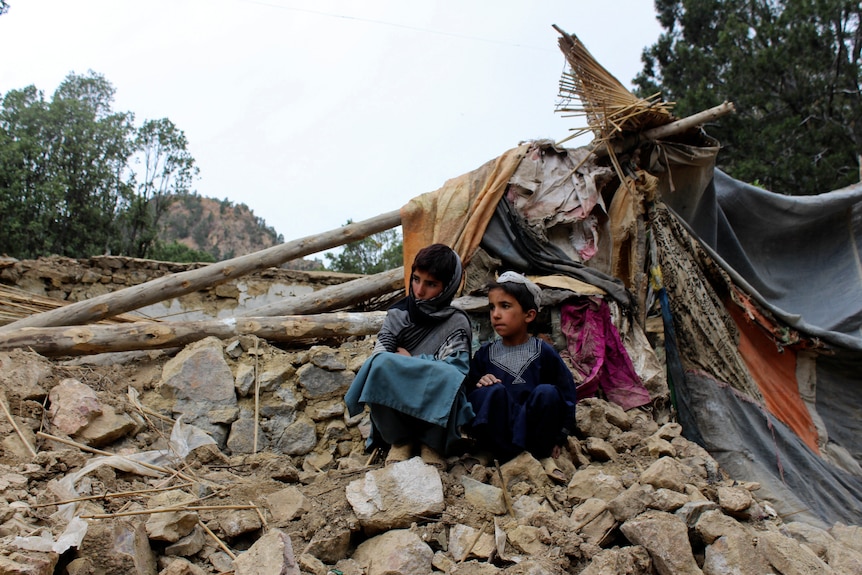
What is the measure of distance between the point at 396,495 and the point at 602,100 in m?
2.89

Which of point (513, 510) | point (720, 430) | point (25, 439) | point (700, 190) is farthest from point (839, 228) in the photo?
point (25, 439)

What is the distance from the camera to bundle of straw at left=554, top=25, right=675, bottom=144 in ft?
12.9

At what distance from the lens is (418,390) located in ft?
7.75

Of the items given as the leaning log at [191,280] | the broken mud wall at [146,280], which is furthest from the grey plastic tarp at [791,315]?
the broken mud wall at [146,280]

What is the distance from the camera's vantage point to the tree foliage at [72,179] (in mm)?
10844

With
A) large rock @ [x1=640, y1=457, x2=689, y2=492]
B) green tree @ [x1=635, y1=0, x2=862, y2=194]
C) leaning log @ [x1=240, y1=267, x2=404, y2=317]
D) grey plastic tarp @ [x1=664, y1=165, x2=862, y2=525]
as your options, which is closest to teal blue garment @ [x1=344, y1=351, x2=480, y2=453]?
large rock @ [x1=640, y1=457, x2=689, y2=492]

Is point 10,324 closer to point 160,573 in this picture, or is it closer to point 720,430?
point 160,573

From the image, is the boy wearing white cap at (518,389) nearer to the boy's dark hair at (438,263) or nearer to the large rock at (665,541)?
the boy's dark hair at (438,263)

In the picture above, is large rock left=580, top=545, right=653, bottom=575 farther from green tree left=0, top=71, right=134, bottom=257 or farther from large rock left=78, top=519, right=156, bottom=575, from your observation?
green tree left=0, top=71, right=134, bottom=257

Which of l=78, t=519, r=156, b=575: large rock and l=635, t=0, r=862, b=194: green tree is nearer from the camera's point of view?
l=78, t=519, r=156, b=575: large rock

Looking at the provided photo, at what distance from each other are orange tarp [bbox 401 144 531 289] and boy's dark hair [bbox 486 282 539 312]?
3.92 feet

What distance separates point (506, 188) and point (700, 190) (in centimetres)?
148

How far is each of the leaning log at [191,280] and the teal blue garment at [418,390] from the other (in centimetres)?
215

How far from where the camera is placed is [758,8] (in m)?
15.5
